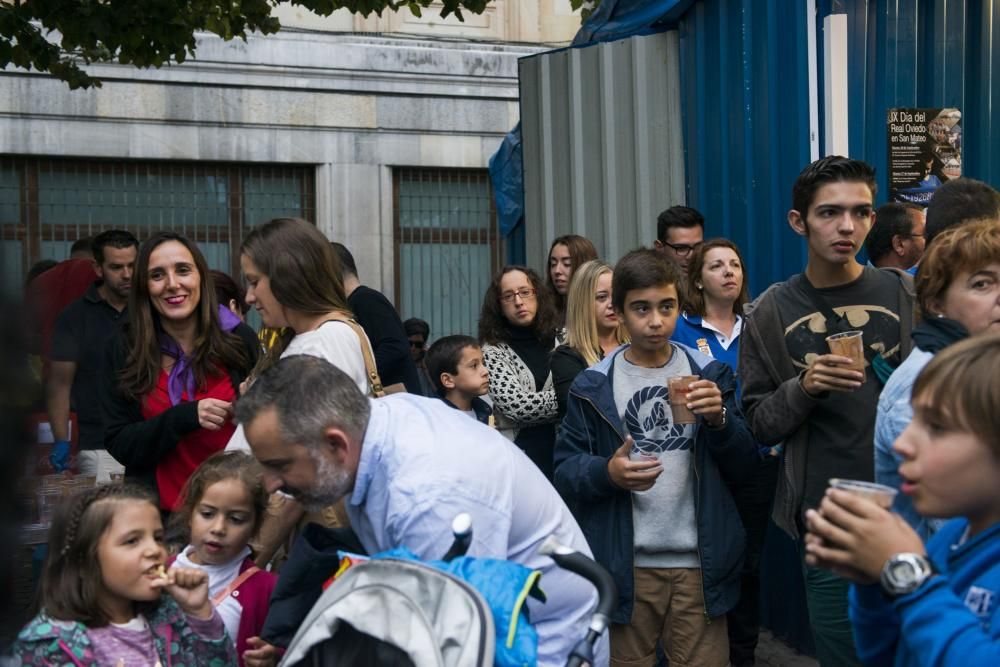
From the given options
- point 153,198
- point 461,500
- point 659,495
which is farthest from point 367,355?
point 153,198

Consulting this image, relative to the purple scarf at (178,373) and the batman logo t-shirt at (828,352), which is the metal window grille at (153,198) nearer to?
the purple scarf at (178,373)

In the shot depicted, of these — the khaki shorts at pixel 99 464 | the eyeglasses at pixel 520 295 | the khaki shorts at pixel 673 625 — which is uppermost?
the eyeglasses at pixel 520 295

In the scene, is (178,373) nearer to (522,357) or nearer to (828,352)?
(522,357)

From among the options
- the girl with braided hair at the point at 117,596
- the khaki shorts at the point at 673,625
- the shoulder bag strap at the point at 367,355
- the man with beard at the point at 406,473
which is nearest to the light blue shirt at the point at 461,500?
the man with beard at the point at 406,473

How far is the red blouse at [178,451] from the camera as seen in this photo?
5.00m

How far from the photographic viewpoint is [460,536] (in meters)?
2.83

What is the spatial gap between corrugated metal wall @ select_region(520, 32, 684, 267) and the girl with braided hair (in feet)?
16.0

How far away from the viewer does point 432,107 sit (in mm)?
16172

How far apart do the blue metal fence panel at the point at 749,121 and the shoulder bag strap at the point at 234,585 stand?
143 inches

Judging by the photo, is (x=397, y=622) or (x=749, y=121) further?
(x=749, y=121)

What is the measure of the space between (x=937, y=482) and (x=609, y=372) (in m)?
2.78

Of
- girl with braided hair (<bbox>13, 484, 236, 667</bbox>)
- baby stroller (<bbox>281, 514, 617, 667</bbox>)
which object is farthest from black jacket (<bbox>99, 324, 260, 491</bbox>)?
baby stroller (<bbox>281, 514, 617, 667</bbox>)

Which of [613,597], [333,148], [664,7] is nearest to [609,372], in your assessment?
[613,597]

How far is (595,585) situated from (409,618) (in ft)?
1.52
